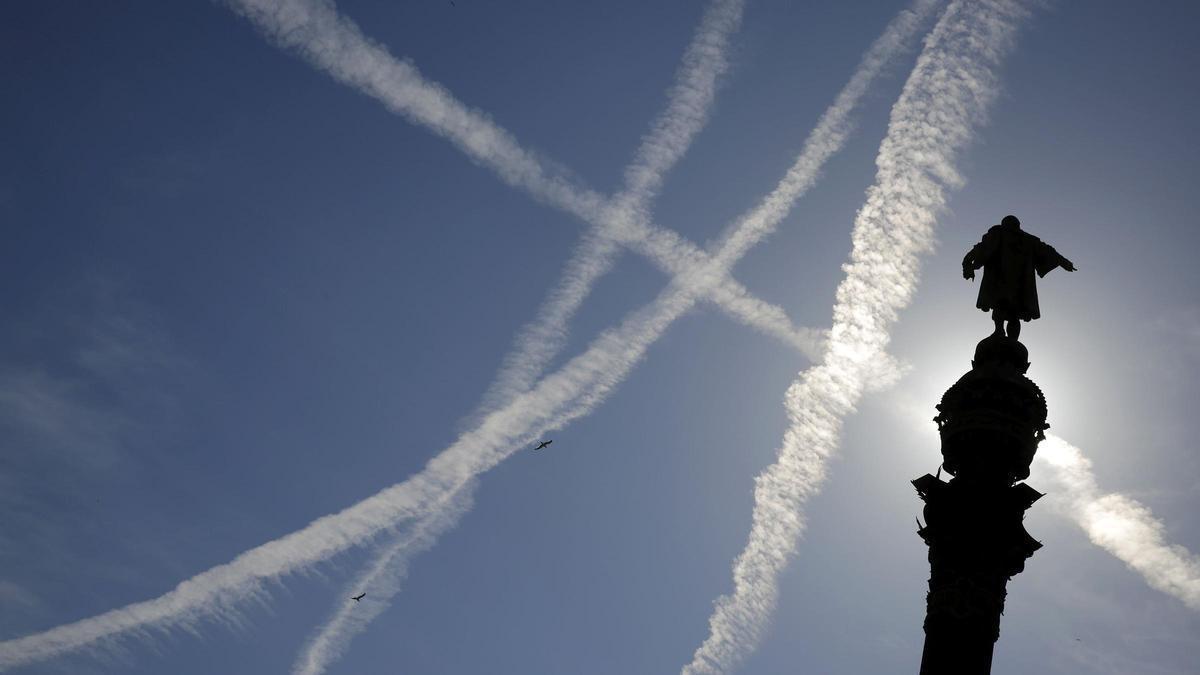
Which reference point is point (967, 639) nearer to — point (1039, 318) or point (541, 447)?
point (1039, 318)

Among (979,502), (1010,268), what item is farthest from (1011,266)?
(979,502)

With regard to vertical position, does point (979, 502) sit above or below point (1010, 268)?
below

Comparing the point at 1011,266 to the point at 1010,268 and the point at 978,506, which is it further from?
the point at 978,506

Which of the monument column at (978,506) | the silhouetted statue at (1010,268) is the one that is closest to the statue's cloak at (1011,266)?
the silhouetted statue at (1010,268)

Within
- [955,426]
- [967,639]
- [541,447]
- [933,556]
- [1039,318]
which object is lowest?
[967,639]

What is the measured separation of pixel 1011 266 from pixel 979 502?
627 centimetres

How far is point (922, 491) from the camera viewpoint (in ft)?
87.5

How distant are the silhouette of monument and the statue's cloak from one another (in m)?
0.60

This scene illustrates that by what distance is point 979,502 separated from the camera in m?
25.7

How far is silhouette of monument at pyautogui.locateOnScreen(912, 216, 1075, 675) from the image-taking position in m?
24.6

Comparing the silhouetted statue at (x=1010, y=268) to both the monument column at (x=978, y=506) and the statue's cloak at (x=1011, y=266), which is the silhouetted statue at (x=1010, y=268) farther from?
the monument column at (x=978, y=506)

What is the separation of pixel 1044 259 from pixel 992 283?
146 centimetres

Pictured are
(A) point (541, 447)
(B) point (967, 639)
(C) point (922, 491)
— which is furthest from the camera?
(A) point (541, 447)

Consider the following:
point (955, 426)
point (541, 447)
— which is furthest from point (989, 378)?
point (541, 447)
